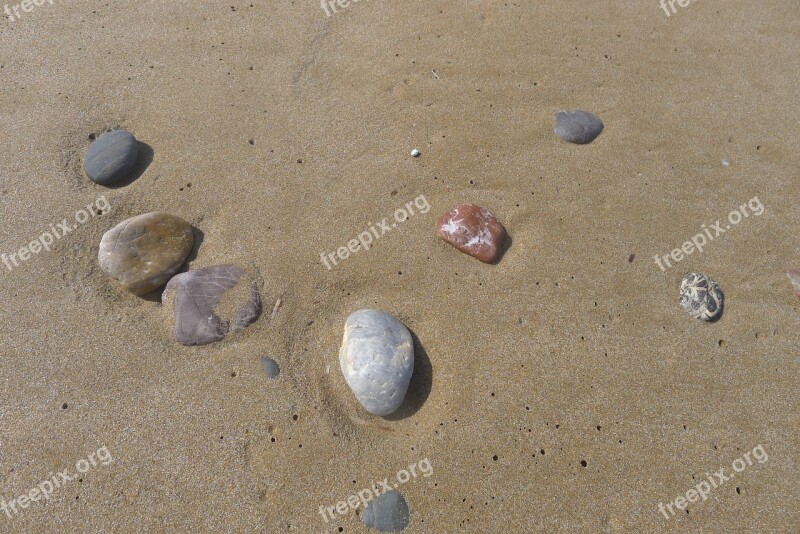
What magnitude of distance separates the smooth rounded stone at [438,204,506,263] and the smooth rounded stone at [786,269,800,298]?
189cm

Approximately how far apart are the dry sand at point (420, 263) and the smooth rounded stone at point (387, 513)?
0.24 ft

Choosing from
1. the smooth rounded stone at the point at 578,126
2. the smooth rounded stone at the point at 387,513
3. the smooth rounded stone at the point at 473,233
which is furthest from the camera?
the smooth rounded stone at the point at 578,126

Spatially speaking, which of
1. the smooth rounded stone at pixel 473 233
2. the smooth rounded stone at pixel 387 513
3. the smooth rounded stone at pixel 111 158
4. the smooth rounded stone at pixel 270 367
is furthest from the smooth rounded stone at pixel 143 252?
the smooth rounded stone at pixel 387 513

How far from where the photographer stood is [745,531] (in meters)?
2.49

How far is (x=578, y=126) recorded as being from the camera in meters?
3.39

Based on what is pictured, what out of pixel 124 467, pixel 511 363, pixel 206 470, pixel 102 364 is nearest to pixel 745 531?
pixel 511 363

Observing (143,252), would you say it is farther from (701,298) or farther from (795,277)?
(795,277)

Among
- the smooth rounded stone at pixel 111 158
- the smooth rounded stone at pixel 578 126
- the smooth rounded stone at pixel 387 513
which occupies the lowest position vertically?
the smooth rounded stone at pixel 387 513

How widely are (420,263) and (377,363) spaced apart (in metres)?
0.75

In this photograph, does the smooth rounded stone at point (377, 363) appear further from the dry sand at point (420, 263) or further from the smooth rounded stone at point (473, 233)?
the smooth rounded stone at point (473, 233)

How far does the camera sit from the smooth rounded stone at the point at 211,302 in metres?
2.75

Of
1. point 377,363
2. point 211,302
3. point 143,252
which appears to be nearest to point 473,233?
point 377,363

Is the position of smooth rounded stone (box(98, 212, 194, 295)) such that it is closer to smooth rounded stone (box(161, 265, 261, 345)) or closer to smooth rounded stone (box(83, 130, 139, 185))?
smooth rounded stone (box(161, 265, 261, 345))

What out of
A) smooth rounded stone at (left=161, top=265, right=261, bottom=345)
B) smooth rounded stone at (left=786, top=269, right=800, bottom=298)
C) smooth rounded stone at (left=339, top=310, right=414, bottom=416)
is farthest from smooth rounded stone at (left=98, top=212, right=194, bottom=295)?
smooth rounded stone at (left=786, top=269, right=800, bottom=298)
